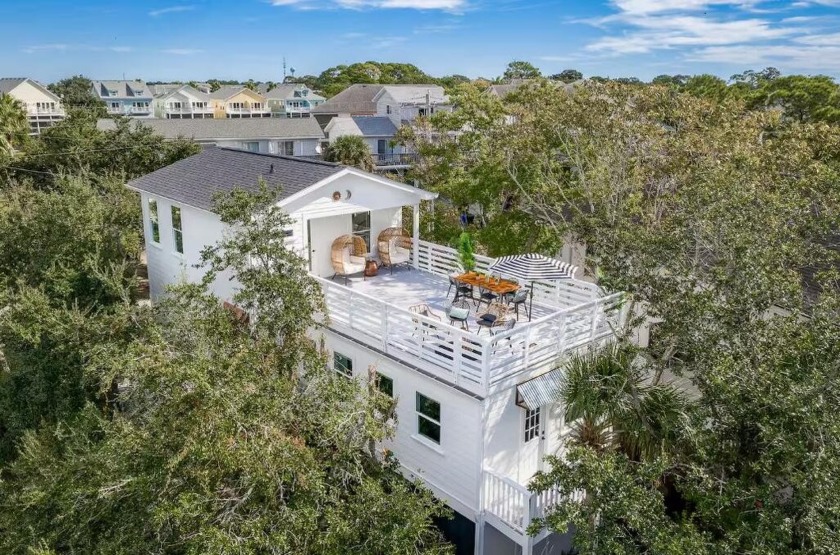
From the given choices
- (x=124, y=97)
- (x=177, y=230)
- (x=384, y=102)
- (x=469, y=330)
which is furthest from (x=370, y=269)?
(x=124, y=97)

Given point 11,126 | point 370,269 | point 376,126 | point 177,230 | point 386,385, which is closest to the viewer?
point 386,385

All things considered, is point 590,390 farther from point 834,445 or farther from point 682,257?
point 834,445

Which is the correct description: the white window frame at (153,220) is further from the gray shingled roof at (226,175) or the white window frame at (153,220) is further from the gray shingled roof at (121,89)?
the gray shingled roof at (121,89)

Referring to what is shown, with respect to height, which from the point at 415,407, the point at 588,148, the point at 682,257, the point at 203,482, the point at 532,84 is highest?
the point at 532,84

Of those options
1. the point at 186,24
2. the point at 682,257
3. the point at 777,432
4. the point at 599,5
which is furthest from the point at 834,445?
the point at 186,24

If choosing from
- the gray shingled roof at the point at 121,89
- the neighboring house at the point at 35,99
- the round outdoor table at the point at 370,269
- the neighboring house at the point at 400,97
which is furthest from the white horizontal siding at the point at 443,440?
the gray shingled roof at the point at 121,89

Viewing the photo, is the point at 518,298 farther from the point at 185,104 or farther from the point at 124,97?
the point at 124,97

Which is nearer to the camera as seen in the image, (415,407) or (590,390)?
(590,390)
